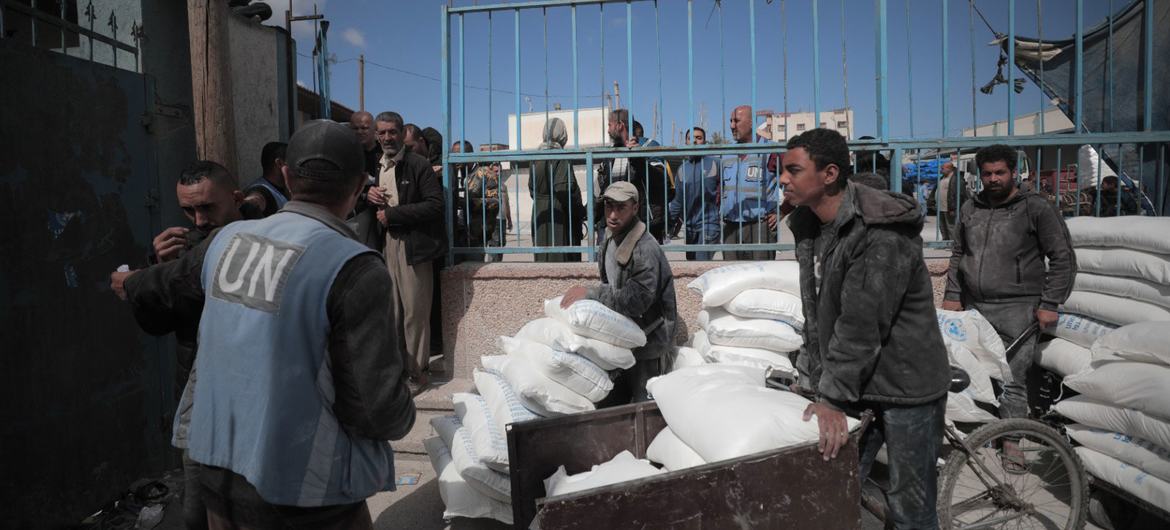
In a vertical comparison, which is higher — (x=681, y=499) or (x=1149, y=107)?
(x=1149, y=107)

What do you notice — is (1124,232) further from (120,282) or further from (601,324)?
(120,282)

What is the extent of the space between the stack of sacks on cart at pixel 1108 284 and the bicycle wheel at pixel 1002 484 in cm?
65

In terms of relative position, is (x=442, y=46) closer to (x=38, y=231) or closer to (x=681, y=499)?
(x=38, y=231)

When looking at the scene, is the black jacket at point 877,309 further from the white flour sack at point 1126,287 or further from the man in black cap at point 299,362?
the white flour sack at point 1126,287

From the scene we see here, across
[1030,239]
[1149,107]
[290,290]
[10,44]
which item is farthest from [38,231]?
[1149,107]

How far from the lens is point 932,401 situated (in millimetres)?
2391

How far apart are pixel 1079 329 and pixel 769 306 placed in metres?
1.83

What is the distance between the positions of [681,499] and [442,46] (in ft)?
12.9

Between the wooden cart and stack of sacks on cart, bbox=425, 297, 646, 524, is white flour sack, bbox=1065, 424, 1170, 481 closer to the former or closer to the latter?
the wooden cart

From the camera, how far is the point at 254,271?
5.37 ft

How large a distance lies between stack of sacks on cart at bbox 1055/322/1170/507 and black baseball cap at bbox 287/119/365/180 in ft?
11.3

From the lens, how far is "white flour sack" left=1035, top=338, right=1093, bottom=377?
149 inches

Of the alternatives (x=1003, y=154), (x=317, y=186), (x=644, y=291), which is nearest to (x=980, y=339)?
(x=1003, y=154)

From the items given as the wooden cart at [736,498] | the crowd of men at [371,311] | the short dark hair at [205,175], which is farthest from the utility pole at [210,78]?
the wooden cart at [736,498]
